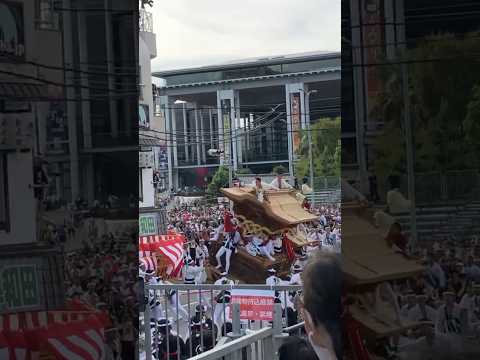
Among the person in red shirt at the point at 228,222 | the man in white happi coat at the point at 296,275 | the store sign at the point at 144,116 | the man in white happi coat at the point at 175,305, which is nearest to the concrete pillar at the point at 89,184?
the store sign at the point at 144,116

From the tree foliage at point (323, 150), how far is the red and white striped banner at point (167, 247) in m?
0.48

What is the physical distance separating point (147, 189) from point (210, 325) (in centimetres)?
90

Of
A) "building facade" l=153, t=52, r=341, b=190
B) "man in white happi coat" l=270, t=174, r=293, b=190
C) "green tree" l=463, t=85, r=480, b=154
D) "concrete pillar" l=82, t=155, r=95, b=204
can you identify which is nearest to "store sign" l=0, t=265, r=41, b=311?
"concrete pillar" l=82, t=155, r=95, b=204

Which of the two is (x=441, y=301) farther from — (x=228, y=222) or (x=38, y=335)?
(x=38, y=335)

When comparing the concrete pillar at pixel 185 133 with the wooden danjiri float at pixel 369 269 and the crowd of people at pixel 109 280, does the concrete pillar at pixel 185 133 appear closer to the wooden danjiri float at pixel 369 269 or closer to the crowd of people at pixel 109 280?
the crowd of people at pixel 109 280

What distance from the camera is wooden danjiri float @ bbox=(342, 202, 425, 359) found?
1233 millimetres

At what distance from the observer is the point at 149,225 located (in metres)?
1.69

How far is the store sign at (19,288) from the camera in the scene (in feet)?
4.52

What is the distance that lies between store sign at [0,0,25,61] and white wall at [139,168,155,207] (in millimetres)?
359

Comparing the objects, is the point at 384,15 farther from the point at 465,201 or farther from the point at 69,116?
the point at 69,116

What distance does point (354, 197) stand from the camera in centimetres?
124

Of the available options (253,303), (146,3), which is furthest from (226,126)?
(253,303)

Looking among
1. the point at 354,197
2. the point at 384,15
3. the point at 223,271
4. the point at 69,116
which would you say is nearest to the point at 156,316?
the point at 223,271

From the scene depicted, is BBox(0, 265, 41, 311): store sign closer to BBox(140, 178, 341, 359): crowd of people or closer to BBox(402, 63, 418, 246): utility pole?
BBox(140, 178, 341, 359): crowd of people
